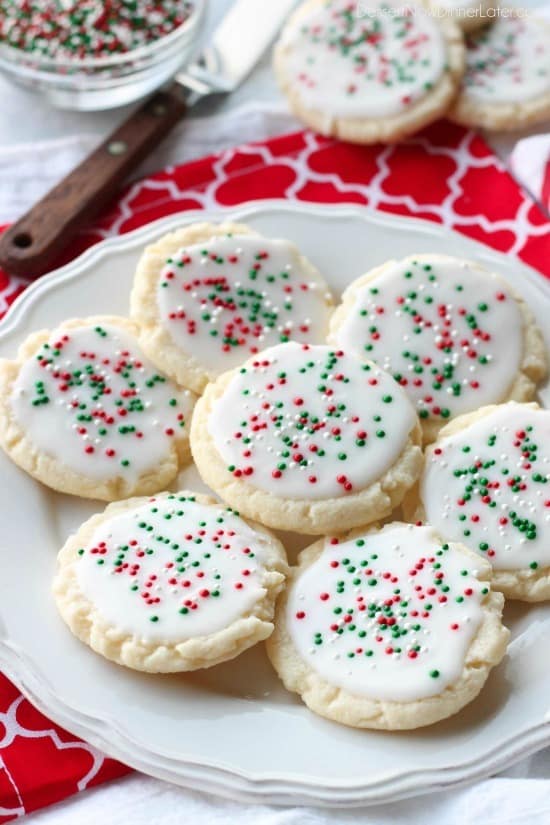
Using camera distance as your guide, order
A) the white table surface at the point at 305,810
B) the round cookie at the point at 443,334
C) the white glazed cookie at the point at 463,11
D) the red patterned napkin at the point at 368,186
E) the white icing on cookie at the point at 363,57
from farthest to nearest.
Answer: the white glazed cookie at the point at 463,11, the white icing on cookie at the point at 363,57, the red patterned napkin at the point at 368,186, the round cookie at the point at 443,334, the white table surface at the point at 305,810

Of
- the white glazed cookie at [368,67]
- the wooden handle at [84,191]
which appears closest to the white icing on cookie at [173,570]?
the wooden handle at [84,191]

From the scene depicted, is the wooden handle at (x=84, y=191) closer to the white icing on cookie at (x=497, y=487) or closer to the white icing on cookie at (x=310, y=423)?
the white icing on cookie at (x=310, y=423)

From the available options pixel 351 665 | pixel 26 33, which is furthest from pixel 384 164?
pixel 351 665

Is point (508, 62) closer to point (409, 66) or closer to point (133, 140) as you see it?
point (409, 66)

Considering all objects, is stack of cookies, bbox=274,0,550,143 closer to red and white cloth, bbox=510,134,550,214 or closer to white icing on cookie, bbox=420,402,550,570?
red and white cloth, bbox=510,134,550,214

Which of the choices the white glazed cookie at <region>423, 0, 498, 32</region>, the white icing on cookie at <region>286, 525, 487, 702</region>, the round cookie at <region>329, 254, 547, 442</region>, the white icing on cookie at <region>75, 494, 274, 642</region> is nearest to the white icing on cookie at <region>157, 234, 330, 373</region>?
the round cookie at <region>329, 254, 547, 442</region>

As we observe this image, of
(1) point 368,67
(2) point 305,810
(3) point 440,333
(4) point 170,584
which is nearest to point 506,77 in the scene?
(1) point 368,67

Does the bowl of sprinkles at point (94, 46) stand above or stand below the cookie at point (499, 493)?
above
